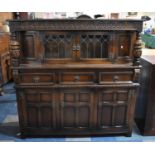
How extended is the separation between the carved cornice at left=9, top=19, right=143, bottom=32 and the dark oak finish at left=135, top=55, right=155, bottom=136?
48 centimetres

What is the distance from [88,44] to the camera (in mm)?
1911

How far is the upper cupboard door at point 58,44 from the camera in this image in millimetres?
1835

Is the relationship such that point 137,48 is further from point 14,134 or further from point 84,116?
point 14,134

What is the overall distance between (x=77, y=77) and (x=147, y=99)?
836 millimetres

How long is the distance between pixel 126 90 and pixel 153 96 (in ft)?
1.06

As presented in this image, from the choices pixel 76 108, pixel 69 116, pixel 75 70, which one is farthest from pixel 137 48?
pixel 69 116

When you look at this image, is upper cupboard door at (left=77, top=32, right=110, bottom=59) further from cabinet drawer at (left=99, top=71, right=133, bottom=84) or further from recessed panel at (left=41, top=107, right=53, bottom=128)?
recessed panel at (left=41, top=107, right=53, bottom=128)

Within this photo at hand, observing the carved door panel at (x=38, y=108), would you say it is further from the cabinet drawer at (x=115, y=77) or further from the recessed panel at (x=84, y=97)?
the cabinet drawer at (x=115, y=77)

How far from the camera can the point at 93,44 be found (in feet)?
6.28

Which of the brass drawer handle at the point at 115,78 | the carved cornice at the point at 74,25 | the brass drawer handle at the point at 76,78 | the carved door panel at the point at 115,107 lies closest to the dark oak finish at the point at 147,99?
the carved door panel at the point at 115,107

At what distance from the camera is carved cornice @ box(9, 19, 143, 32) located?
1.71 metres
